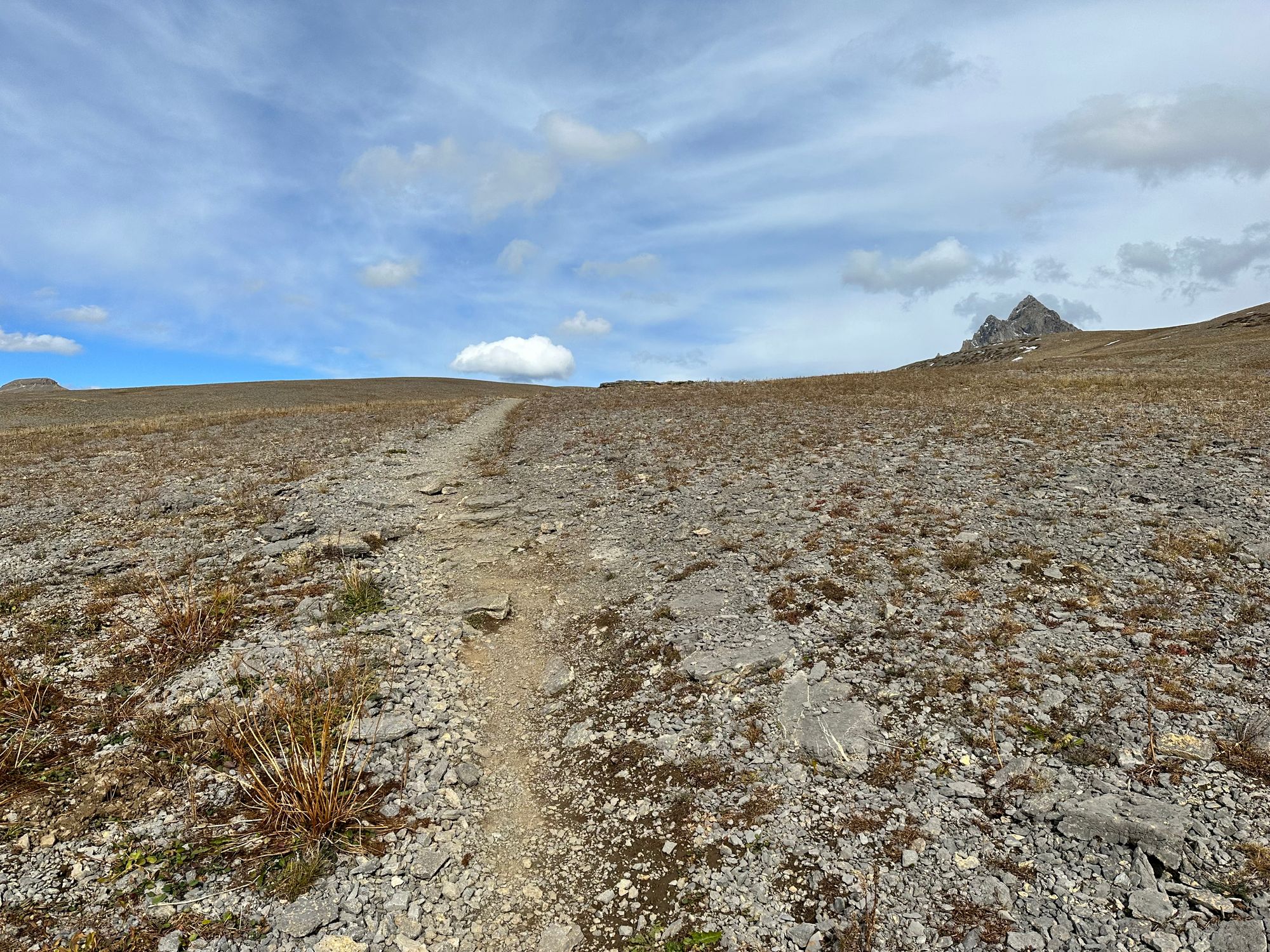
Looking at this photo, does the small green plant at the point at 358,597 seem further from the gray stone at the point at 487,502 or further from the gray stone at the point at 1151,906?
the gray stone at the point at 1151,906

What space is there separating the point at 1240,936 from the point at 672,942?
4.77m

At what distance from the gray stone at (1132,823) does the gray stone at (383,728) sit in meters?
8.12

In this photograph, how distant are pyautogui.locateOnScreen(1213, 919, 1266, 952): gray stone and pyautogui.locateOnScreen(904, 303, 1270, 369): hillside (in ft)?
137

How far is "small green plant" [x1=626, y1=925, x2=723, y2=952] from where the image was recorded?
225 inches

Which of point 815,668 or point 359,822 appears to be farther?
point 815,668

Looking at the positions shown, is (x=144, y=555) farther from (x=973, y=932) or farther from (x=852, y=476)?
(x=852, y=476)

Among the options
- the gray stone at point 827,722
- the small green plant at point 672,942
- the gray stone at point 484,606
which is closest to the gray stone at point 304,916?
the small green plant at point 672,942

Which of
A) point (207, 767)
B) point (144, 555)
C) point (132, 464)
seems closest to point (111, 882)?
point (207, 767)

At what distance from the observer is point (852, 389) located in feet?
127

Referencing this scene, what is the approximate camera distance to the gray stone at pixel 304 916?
576 cm

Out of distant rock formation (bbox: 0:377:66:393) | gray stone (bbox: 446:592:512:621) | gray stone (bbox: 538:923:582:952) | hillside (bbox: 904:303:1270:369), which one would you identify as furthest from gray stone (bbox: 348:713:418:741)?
distant rock formation (bbox: 0:377:66:393)

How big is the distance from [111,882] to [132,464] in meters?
23.9

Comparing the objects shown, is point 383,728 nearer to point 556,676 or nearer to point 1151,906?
point 556,676

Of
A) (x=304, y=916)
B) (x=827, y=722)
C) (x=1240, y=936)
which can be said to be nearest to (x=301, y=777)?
(x=304, y=916)
